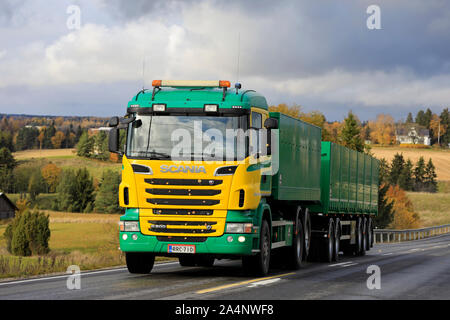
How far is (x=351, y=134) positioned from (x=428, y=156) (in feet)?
194

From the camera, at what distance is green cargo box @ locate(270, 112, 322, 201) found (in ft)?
54.9

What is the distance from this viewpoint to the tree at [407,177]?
141 meters

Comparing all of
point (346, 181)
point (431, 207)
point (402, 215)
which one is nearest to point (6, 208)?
point (402, 215)

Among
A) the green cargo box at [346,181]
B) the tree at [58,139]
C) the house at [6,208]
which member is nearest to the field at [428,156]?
the house at [6,208]

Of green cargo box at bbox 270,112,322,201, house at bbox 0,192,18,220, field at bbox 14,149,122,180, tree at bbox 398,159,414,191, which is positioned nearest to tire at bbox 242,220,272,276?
green cargo box at bbox 270,112,322,201

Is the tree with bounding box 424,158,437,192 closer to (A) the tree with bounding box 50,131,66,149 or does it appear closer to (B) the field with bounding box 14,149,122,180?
(B) the field with bounding box 14,149,122,180

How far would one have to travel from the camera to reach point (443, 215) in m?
104

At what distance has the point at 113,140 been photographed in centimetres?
1437

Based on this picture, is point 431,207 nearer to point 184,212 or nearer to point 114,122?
point 184,212

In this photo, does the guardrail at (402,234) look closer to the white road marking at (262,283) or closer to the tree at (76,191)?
the white road marking at (262,283)

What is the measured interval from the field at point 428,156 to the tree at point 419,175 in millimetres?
1385

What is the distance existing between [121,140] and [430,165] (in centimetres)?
13612
